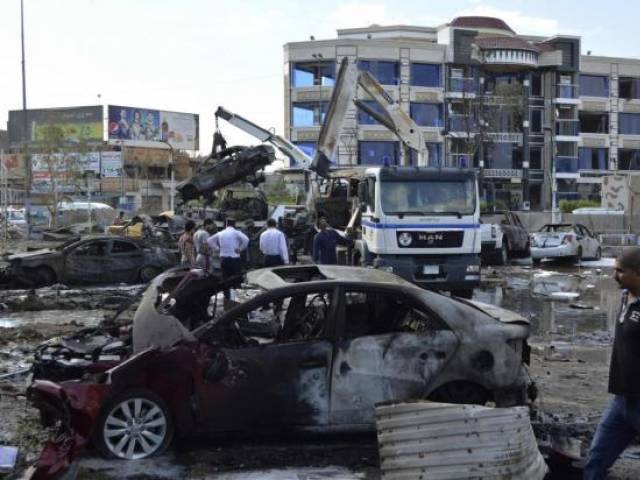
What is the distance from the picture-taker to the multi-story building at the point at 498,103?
58969mm

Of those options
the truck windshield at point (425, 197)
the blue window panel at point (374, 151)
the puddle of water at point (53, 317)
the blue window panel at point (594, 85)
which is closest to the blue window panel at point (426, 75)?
the blue window panel at point (374, 151)

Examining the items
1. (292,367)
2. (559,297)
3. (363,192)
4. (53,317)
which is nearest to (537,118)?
(559,297)

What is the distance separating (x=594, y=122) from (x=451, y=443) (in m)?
70.3

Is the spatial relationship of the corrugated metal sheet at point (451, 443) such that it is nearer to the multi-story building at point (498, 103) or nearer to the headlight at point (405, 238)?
the headlight at point (405, 238)

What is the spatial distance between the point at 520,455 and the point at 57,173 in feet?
144

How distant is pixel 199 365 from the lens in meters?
6.07

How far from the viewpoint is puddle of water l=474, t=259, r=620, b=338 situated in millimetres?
13805

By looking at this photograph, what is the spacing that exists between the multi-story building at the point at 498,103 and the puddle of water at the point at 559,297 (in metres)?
31.5

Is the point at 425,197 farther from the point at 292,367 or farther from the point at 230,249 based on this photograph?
the point at 292,367

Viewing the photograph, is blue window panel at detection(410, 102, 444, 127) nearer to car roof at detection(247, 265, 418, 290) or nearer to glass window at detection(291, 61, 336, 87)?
glass window at detection(291, 61, 336, 87)

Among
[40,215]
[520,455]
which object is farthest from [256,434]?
[40,215]

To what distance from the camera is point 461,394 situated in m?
6.52

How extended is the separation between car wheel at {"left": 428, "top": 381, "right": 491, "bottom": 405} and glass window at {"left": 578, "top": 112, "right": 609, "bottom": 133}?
218ft

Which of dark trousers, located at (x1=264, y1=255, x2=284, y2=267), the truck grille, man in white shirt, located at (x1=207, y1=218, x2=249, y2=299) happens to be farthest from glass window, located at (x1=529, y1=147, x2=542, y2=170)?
man in white shirt, located at (x1=207, y1=218, x2=249, y2=299)
